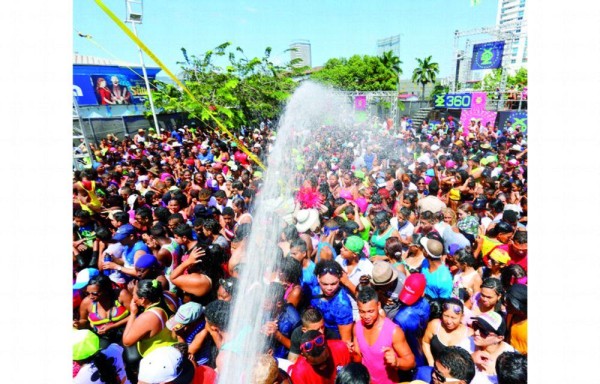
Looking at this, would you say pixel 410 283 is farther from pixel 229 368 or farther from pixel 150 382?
pixel 150 382

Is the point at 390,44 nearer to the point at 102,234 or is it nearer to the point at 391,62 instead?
the point at 391,62

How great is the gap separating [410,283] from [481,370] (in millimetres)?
809

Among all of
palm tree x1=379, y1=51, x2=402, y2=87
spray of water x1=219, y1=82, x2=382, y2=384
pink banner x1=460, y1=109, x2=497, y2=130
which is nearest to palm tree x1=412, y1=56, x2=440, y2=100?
palm tree x1=379, y1=51, x2=402, y2=87

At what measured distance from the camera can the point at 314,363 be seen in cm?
234

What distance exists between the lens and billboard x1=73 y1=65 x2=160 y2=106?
842 inches

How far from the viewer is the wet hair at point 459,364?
209 cm

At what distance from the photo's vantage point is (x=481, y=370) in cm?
238

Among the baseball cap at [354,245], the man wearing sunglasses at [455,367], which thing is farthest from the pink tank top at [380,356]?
the baseball cap at [354,245]

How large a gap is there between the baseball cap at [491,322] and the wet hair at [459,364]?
0.52m

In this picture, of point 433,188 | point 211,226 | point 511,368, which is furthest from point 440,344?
point 433,188

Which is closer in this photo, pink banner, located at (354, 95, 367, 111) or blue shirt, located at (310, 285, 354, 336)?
blue shirt, located at (310, 285, 354, 336)

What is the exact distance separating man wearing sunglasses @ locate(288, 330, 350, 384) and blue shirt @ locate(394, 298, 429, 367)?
2.61ft

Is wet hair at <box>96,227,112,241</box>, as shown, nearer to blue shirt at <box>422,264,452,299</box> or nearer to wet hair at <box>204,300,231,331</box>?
wet hair at <box>204,300,231,331</box>

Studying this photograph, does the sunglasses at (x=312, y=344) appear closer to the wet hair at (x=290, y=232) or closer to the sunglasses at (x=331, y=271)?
the sunglasses at (x=331, y=271)
